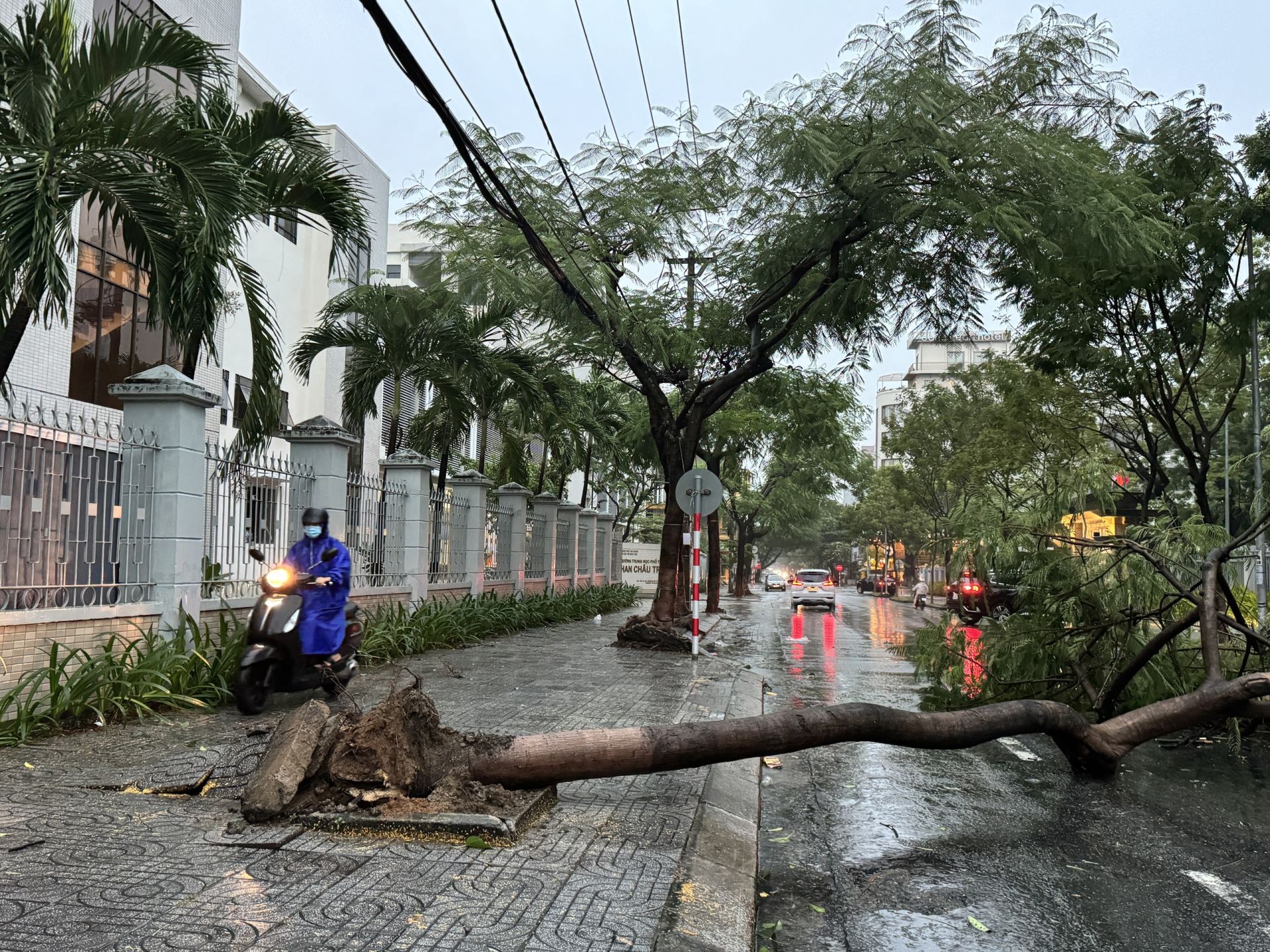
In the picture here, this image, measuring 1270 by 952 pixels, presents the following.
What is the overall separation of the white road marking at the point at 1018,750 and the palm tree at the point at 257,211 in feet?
24.6

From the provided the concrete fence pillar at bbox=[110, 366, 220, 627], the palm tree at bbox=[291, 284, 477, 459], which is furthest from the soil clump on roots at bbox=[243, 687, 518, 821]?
the palm tree at bbox=[291, 284, 477, 459]

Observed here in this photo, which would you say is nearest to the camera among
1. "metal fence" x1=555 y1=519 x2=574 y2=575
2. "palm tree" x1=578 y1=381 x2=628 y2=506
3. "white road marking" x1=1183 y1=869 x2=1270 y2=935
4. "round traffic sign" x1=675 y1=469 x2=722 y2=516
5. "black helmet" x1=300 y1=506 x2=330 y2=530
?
"white road marking" x1=1183 y1=869 x2=1270 y2=935

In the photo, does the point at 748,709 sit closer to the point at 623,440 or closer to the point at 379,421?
the point at 623,440

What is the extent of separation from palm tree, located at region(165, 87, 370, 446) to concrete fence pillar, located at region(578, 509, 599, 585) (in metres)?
17.0

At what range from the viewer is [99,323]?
18344 millimetres

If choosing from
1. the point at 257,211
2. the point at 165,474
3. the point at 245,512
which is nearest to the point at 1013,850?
the point at 165,474

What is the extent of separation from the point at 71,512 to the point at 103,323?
12.4 meters

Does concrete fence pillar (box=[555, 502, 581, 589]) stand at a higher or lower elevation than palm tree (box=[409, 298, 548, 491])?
lower

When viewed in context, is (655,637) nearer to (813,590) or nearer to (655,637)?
(655,637)

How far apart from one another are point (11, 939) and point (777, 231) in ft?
40.6

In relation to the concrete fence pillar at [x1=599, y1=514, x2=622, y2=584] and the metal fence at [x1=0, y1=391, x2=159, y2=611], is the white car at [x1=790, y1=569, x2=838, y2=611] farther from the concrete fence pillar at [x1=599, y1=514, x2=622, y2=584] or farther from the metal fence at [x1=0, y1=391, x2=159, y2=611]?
the metal fence at [x1=0, y1=391, x2=159, y2=611]

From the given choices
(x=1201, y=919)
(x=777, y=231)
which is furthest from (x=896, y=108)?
(x=1201, y=919)

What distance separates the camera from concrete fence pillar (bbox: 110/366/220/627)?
838cm

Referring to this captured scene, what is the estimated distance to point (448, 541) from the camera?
16984 mm
